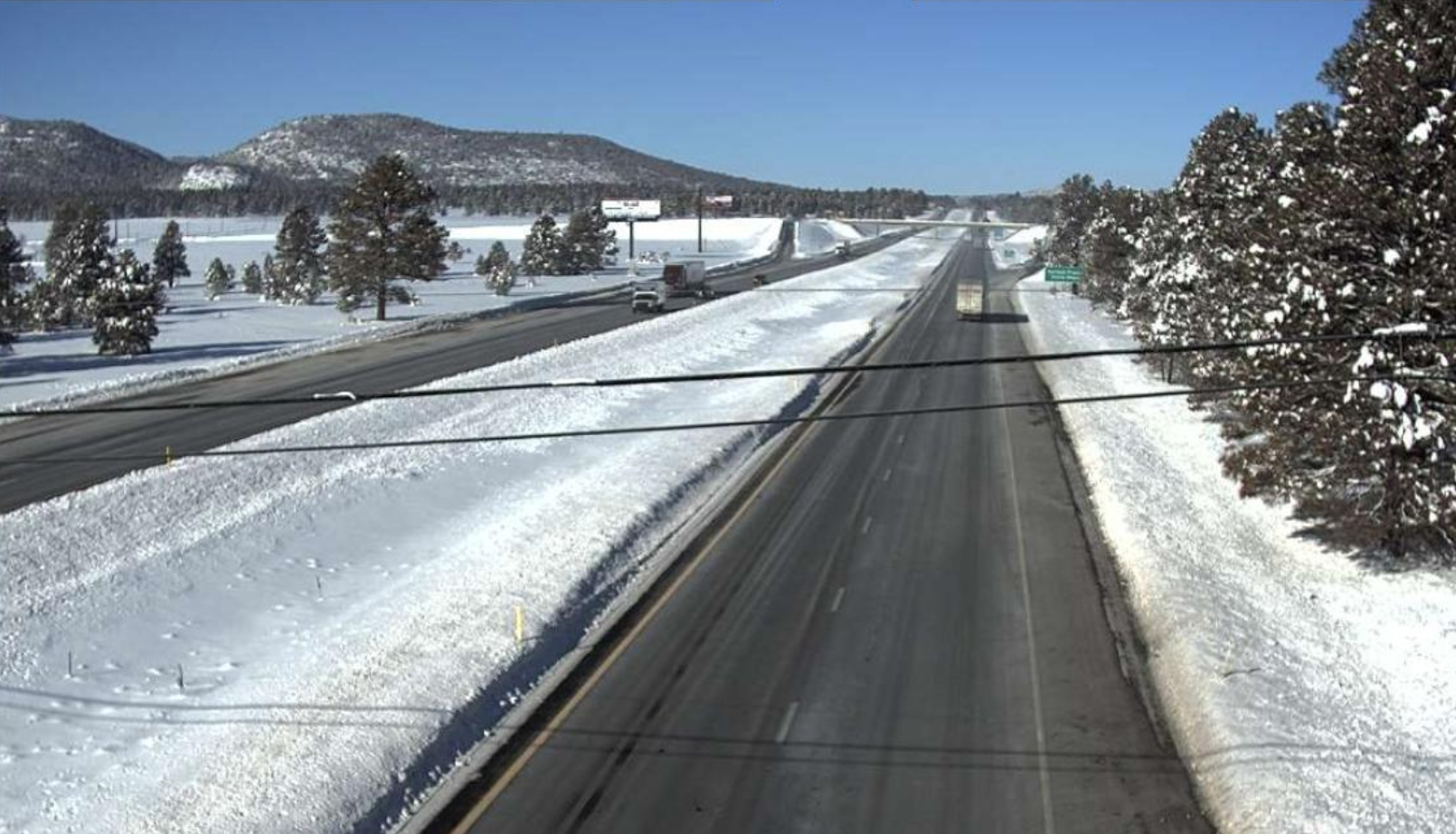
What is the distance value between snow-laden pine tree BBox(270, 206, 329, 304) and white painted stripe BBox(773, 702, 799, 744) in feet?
288

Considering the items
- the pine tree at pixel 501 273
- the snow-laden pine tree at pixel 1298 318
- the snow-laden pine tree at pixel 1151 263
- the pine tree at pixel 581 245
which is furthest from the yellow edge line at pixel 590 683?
the pine tree at pixel 581 245

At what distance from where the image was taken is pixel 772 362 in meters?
55.2

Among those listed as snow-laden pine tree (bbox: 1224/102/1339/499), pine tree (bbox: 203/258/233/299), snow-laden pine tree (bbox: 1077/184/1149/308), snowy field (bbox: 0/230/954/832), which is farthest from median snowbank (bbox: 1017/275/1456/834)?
pine tree (bbox: 203/258/233/299)

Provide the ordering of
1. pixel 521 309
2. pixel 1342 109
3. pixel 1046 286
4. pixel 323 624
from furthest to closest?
1. pixel 1046 286
2. pixel 521 309
3. pixel 1342 109
4. pixel 323 624

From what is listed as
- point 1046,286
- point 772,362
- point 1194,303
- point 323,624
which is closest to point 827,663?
point 323,624

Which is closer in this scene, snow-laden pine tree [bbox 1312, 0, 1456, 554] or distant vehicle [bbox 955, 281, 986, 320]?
snow-laden pine tree [bbox 1312, 0, 1456, 554]

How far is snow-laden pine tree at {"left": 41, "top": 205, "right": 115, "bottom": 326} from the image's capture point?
69625mm

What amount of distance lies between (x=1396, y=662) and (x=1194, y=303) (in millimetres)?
24510

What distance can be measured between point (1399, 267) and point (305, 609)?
2040cm

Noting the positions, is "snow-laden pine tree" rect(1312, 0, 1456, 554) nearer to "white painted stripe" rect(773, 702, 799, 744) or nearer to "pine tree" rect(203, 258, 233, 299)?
"white painted stripe" rect(773, 702, 799, 744)

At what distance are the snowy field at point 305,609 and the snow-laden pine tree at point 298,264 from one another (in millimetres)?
Result: 64196

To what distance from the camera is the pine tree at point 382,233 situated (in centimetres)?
7469

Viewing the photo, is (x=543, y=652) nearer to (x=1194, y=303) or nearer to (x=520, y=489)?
(x=520, y=489)

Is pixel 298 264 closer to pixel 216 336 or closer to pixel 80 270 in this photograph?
pixel 80 270
